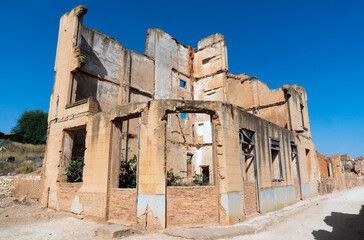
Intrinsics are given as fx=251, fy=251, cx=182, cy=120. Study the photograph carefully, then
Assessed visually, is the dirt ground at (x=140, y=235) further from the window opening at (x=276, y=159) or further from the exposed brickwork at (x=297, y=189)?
the exposed brickwork at (x=297, y=189)

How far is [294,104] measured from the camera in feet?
56.7

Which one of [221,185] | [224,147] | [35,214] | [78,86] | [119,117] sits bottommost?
[35,214]

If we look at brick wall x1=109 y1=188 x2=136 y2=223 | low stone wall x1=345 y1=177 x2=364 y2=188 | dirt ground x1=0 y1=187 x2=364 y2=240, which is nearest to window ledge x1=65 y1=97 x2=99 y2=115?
brick wall x1=109 y1=188 x2=136 y2=223

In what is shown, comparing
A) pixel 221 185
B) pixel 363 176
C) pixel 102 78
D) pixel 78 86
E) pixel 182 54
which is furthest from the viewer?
pixel 363 176

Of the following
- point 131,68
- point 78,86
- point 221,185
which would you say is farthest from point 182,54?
point 221,185

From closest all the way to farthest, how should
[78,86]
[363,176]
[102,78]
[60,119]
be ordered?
[60,119] → [78,86] → [102,78] → [363,176]

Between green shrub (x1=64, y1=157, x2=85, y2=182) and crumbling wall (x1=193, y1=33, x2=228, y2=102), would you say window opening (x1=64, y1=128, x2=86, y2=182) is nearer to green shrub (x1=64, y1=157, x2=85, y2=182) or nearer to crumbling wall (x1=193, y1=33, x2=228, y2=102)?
green shrub (x1=64, y1=157, x2=85, y2=182)

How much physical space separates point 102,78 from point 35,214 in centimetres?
794

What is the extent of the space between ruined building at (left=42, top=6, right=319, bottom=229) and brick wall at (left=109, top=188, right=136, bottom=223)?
33 mm

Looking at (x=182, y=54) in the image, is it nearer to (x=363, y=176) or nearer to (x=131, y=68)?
(x=131, y=68)

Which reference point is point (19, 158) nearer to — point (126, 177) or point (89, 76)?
point (89, 76)

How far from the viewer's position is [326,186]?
19547 millimetres

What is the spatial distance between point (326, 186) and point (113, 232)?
18338 millimetres

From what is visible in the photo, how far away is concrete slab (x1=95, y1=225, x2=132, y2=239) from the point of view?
695 cm
